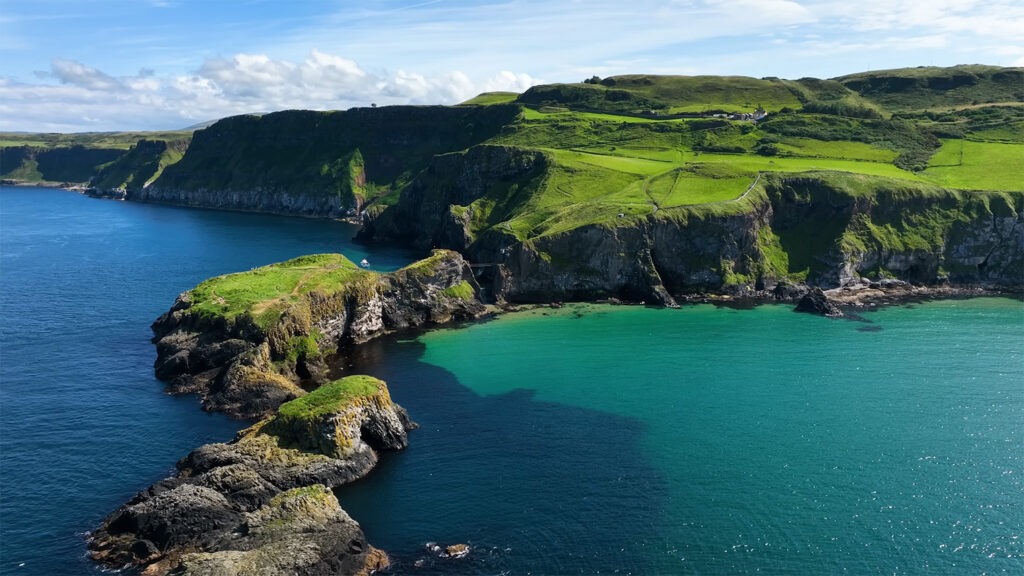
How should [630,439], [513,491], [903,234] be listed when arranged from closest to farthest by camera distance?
[513,491] < [630,439] < [903,234]

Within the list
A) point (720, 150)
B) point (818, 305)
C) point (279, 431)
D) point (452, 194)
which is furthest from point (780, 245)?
point (279, 431)

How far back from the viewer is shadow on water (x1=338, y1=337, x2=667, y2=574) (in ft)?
131

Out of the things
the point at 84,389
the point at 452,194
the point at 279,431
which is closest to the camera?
the point at 279,431

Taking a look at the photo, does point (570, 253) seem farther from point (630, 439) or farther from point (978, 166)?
point (978, 166)

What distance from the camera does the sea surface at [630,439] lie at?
4078 cm

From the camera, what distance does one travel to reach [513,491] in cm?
4672

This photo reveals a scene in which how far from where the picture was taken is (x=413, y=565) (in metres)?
39.3

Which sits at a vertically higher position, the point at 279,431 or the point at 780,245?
the point at 780,245

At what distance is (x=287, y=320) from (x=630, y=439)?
4067cm

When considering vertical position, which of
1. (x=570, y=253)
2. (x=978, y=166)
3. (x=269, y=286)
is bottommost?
(x=570, y=253)

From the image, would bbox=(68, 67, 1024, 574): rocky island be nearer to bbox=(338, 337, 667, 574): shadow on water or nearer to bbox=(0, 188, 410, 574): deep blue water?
bbox=(0, 188, 410, 574): deep blue water

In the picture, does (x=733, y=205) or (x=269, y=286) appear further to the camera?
(x=733, y=205)

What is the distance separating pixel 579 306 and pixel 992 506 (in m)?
59.1

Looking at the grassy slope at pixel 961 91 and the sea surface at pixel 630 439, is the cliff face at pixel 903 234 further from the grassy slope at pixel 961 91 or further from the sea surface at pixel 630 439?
the grassy slope at pixel 961 91
